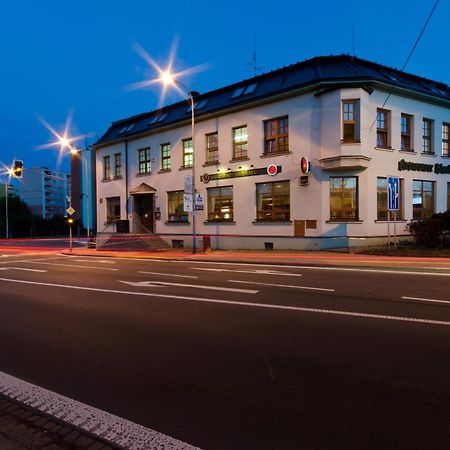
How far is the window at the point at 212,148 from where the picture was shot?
81.5 feet

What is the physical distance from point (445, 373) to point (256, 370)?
2092 mm

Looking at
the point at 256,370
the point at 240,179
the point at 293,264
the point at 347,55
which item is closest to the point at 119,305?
the point at 256,370

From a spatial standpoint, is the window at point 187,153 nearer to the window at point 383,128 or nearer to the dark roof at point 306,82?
the dark roof at point 306,82

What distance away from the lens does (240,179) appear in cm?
2341

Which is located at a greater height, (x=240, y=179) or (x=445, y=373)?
(x=240, y=179)

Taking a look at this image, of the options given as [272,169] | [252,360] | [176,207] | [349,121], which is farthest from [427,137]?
[252,360]

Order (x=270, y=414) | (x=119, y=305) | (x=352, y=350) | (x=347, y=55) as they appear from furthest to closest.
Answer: (x=347, y=55) → (x=119, y=305) → (x=352, y=350) → (x=270, y=414)

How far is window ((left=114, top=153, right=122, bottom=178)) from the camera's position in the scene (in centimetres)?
3141

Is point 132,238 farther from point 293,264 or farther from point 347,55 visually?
point 347,55

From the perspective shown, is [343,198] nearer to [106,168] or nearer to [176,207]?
[176,207]

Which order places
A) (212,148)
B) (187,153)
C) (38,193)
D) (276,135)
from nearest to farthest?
(276,135) < (212,148) < (187,153) < (38,193)

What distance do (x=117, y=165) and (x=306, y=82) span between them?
17.3 metres

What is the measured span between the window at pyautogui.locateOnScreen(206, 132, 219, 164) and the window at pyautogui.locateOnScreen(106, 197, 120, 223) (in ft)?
32.5

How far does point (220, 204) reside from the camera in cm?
2467
